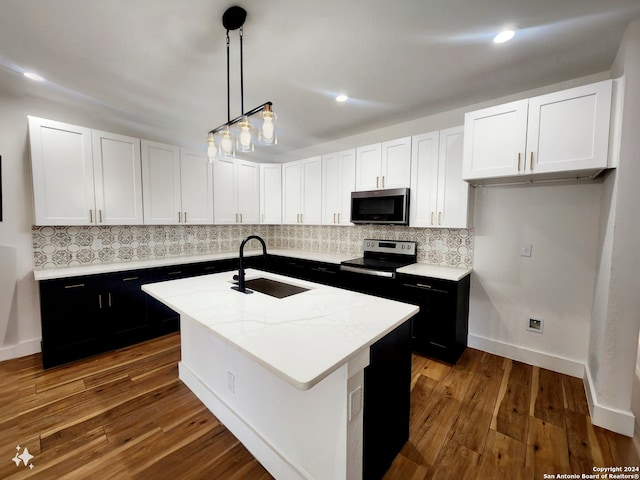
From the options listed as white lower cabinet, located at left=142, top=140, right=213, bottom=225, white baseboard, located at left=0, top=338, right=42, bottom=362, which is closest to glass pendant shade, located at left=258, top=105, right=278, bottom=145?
white lower cabinet, located at left=142, top=140, right=213, bottom=225

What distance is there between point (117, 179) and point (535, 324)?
4578 mm

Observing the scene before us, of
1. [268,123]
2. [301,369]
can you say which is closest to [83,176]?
[268,123]

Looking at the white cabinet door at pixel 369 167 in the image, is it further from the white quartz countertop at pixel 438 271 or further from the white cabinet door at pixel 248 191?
the white cabinet door at pixel 248 191

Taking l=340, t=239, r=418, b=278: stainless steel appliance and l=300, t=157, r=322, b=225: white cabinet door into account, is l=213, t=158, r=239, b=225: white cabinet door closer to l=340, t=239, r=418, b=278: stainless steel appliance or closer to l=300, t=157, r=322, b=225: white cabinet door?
l=300, t=157, r=322, b=225: white cabinet door

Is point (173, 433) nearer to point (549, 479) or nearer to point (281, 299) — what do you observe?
point (281, 299)

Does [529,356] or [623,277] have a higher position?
[623,277]

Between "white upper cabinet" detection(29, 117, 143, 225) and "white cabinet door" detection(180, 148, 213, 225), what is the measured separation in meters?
0.50

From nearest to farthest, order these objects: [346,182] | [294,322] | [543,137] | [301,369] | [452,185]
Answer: [301,369] < [294,322] < [543,137] < [452,185] < [346,182]

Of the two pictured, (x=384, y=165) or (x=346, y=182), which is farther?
(x=346, y=182)

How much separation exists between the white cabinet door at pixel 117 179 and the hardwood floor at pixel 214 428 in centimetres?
157

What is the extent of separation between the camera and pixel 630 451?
1644 millimetres

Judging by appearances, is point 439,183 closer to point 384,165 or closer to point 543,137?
point 384,165

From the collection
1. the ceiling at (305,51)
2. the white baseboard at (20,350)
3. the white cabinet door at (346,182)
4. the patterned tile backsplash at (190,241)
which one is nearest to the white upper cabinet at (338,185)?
the white cabinet door at (346,182)

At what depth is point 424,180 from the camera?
115 inches
